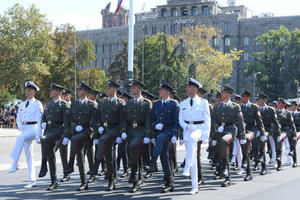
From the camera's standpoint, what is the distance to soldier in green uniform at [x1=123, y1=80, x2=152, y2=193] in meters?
10.3

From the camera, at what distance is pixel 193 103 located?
33.9 ft

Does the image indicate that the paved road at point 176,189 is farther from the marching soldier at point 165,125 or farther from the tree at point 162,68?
the tree at point 162,68

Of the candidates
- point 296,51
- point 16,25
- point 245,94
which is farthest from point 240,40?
point 245,94

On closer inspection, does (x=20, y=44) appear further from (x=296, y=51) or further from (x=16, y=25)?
(x=296, y=51)

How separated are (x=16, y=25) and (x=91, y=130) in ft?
131

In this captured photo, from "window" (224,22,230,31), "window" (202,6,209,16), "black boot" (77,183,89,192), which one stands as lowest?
"black boot" (77,183,89,192)

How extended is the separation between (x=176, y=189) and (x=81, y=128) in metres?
2.54

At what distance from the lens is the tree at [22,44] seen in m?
47.4

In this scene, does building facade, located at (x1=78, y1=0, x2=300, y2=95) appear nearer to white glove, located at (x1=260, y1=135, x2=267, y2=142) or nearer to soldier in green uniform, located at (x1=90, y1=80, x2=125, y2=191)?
white glove, located at (x1=260, y1=135, x2=267, y2=142)

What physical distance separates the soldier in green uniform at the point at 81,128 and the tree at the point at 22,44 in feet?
125

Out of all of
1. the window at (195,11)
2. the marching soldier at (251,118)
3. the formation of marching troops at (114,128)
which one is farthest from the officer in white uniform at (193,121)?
the window at (195,11)

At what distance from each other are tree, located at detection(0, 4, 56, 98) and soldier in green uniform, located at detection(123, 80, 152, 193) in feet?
126

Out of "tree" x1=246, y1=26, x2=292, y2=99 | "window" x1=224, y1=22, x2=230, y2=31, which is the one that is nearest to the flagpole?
"tree" x1=246, y1=26, x2=292, y2=99

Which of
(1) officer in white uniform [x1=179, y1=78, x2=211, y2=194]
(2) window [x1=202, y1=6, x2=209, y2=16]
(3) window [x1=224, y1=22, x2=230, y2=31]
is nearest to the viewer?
(1) officer in white uniform [x1=179, y1=78, x2=211, y2=194]
